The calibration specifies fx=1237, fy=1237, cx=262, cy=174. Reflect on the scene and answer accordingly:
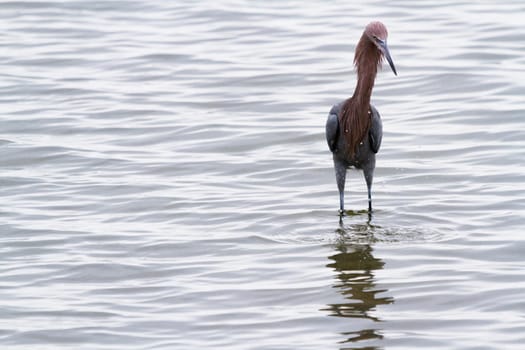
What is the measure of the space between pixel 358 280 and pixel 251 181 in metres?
3.27

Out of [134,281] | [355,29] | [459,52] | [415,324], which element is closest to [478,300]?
[415,324]

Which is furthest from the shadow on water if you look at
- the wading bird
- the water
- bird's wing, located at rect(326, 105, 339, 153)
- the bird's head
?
the bird's head

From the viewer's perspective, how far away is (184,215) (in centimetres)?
1030

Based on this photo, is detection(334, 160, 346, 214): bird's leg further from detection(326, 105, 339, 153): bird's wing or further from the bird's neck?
the bird's neck

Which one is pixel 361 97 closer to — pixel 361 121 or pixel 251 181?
pixel 361 121

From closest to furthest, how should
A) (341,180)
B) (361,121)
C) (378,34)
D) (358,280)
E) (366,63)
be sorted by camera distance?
(358,280) → (378,34) → (366,63) → (361,121) → (341,180)

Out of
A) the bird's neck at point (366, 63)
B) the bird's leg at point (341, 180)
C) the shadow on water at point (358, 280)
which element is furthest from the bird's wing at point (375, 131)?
the shadow on water at point (358, 280)

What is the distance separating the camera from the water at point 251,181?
770cm

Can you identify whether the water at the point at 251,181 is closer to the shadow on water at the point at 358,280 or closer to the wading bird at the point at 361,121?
the shadow on water at the point at 358,280

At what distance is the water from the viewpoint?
770cm

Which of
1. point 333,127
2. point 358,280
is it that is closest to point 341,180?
point 333,127

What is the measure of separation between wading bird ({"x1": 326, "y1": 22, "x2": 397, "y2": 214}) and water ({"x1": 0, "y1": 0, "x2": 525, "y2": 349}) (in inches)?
15.9

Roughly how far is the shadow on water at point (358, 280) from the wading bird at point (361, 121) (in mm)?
615

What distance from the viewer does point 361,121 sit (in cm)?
1016
